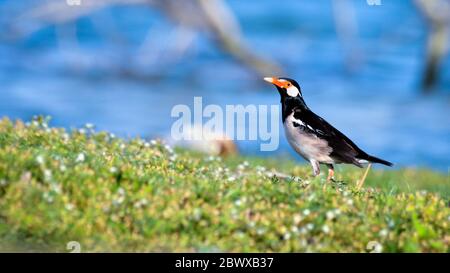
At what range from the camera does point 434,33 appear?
28734mm

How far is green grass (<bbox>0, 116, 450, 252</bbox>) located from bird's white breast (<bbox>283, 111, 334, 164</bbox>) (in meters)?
1.10

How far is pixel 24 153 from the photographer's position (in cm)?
790

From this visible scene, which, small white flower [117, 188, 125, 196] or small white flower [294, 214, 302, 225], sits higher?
small white flower [117, 188, 125, 196]

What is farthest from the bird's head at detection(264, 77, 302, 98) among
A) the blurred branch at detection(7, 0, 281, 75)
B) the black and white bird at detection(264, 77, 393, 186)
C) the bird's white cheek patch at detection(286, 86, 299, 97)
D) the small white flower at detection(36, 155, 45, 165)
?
the blurred branch at detection(7, 0, 281, 75)

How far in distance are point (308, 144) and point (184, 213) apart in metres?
2.39

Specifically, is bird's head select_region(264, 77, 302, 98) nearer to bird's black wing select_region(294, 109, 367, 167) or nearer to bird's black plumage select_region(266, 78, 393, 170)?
bird's black plumage select_region(266, 78, 393, 170)

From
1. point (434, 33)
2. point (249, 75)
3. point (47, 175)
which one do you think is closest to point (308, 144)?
point (47, 175)

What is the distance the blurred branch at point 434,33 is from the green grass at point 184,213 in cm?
1972

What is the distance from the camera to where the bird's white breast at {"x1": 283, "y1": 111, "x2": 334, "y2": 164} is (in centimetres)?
942

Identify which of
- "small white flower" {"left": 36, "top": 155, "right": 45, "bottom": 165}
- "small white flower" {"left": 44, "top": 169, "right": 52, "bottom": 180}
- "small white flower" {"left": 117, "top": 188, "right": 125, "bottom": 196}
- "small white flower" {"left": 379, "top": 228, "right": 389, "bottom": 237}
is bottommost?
"small white flower" {"left": 379, "top": 228, "right": 389, "bottom": 237}

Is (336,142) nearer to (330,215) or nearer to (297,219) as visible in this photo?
(330,215)

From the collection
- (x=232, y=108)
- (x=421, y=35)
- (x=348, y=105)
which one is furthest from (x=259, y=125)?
(x=421, y=35)
